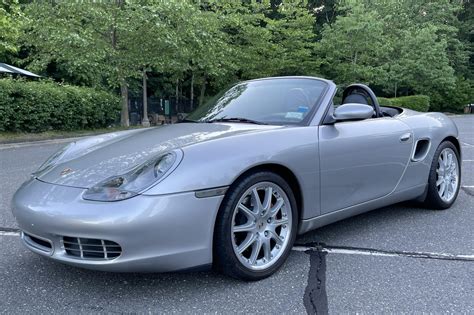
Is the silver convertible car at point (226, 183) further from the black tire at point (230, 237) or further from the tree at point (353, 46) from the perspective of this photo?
the tree at point (353, 46)

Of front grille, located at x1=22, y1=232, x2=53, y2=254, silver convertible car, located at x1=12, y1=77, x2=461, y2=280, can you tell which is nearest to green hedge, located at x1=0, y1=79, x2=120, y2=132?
silver convertible car, located at x1=12, y1=77, x2=461, y2=280

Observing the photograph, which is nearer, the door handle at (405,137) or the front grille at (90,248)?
the front grille at (90,248)

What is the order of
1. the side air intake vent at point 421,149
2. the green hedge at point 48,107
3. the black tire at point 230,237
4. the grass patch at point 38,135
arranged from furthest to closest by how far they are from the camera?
the green hedge at point 48,107 < the grass patch at point 38,135 < the side air intake vent at point 421,149 < the black tire at point 230,237

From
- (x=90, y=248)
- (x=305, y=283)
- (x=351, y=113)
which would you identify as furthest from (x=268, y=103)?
(x=90, y=248)

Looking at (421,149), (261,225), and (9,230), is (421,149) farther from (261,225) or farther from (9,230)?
(9,230)

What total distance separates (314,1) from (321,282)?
35.1 metres

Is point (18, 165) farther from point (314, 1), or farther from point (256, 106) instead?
point (314, 1)

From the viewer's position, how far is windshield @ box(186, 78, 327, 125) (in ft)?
11.1

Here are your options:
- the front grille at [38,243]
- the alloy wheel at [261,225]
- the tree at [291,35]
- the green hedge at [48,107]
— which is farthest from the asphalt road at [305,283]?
the tree at [291,35]

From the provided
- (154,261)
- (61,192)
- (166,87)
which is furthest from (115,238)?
(166,87)

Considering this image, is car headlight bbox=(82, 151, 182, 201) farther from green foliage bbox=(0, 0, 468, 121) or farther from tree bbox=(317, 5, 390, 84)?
tree bbox=(317, 5, 390, 84)

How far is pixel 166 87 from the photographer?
87.7ft

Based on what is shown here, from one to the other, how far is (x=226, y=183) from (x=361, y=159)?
1.30m

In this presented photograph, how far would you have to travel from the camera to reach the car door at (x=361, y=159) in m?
3.15
